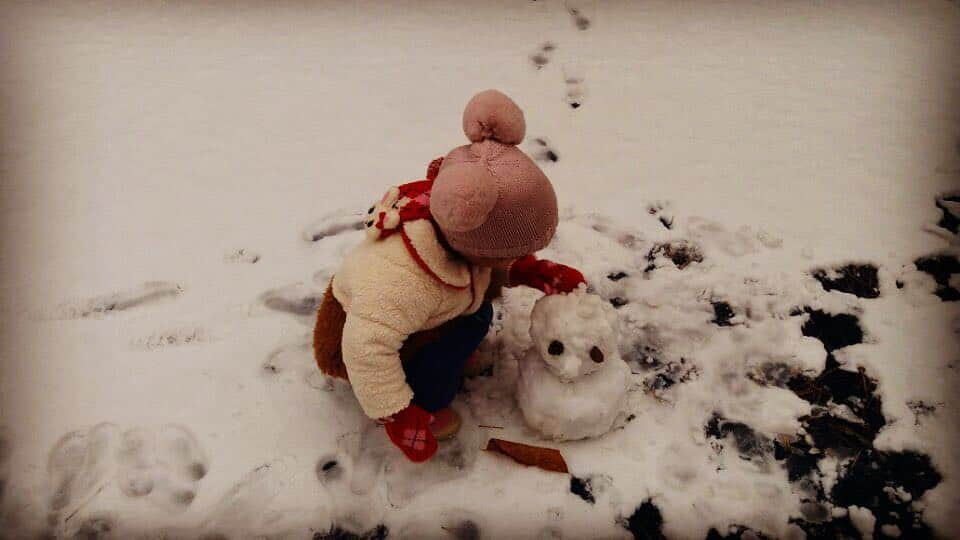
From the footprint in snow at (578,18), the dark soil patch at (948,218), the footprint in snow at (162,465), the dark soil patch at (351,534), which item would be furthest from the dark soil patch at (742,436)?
the footprint in snow at (578,18)

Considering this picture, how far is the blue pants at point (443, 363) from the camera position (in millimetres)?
1367

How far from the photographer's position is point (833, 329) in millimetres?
1674

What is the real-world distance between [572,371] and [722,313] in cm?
58

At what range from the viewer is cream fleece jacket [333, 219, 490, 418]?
3.90ft

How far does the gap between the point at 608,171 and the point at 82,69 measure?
5.81 feet

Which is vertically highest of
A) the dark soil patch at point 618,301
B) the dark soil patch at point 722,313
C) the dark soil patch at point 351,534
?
the dark soil patch at point 722,313

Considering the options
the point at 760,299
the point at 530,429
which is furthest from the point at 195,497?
the point at 760,299

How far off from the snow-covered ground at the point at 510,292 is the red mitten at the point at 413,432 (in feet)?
0.46

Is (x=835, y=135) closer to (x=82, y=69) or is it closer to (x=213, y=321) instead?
(x=213, y=321)

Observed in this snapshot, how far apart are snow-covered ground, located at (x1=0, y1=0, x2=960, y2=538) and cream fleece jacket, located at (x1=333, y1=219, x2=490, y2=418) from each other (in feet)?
0.94

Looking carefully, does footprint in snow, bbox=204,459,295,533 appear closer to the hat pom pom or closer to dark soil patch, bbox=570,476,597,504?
dark soil patch, bbox=570,476,597,504

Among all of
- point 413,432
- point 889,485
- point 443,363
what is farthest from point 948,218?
point 413,432

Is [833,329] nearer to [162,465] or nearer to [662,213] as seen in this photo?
[662,213]

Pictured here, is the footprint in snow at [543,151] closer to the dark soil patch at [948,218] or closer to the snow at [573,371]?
the snow at [573,371]
